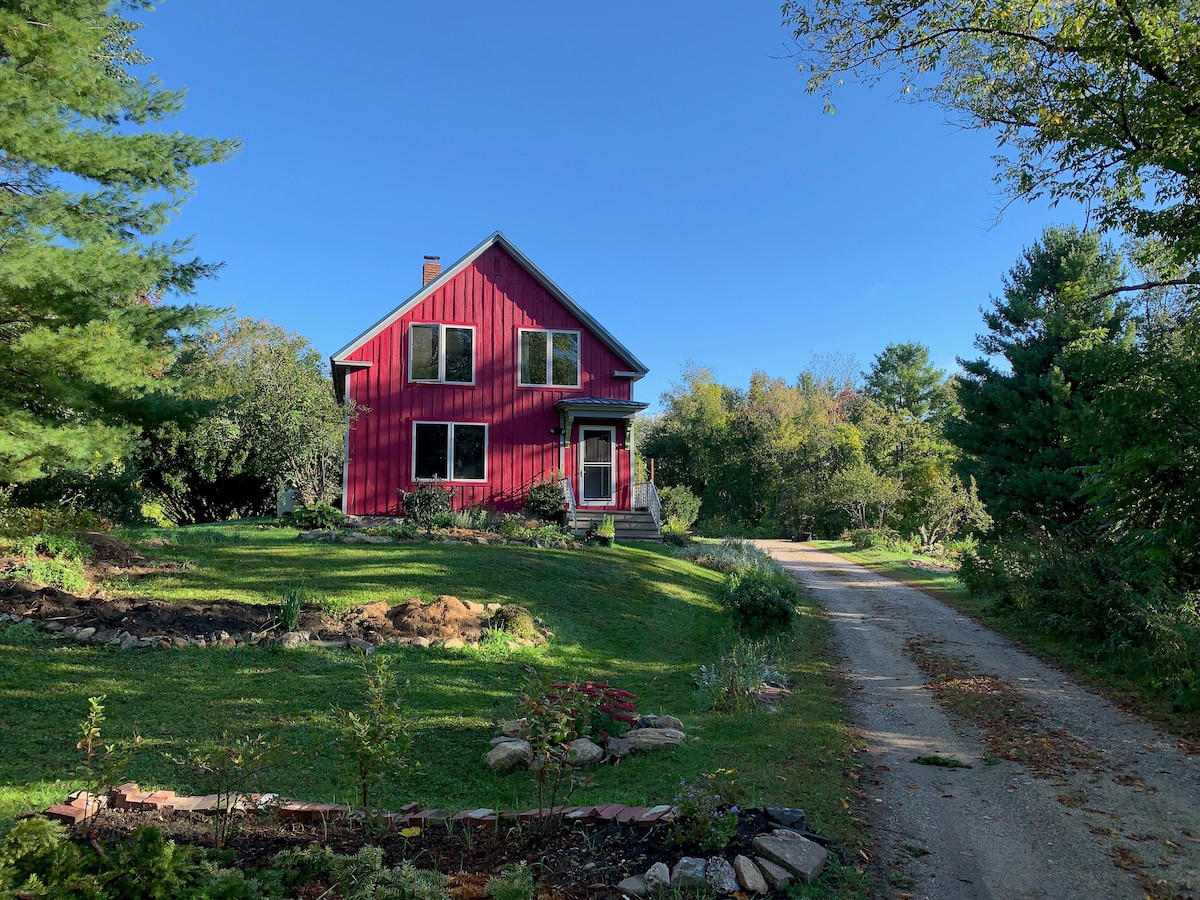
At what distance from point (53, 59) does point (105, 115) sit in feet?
6.01

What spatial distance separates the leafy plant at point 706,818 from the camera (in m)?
3.46

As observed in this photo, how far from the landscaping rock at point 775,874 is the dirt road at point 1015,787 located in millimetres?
615

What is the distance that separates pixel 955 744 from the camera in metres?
6.04

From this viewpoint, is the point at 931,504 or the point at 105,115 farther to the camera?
the point at 931,504

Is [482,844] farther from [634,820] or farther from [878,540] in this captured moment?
[878,540]

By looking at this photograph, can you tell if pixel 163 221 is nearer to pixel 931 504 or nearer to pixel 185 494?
pixel 185 494

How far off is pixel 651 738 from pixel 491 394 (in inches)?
564

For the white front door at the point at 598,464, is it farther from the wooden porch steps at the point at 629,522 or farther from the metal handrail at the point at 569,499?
the metal handrail at the point at 569,499

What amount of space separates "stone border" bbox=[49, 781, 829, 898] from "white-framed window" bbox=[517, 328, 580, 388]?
1566cm

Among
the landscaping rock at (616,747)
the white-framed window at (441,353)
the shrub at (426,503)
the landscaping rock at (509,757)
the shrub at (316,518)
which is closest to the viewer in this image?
the landscaping rock at (509,757)

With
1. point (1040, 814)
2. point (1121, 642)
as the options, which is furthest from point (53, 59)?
point (1121, 642)

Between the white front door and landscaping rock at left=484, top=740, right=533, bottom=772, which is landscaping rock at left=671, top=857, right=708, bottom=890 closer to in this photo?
landscaping rock at left=484, top=740, right=533, bottom=772

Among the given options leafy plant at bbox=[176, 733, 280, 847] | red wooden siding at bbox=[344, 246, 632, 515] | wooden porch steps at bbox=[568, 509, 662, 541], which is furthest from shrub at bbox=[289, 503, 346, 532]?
leafy plant at bbox=[176, 733, 280, 847]

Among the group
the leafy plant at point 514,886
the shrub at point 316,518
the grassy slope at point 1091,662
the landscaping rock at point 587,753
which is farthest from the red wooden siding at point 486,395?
the leafy plant at point 514,886
